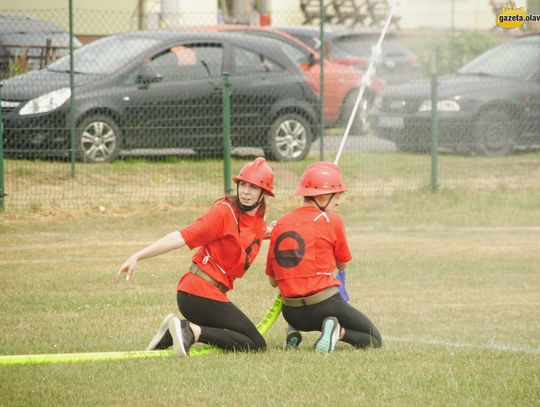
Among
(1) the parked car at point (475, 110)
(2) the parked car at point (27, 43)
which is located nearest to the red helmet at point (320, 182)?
(1) the parked car at point (475, 110)

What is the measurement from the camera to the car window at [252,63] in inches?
635

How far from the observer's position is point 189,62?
15844 mm

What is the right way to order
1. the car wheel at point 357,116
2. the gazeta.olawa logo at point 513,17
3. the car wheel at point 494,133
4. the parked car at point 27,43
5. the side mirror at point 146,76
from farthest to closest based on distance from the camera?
1. the car wheel at point 357,116
2. the parked car at point 27,43
3. the car wheel at point 494,133
4. the gazeta.olawa logo at point 513,17
5. the side mirror at point 146,76

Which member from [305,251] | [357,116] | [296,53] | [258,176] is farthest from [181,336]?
[296,53]

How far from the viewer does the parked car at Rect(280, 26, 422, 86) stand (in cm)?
2062

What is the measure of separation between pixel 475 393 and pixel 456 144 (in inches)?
405

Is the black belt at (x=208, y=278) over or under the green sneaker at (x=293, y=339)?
over

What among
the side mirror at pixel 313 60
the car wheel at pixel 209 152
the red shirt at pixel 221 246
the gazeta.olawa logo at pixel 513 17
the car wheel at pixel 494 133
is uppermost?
the gazeta.olawa logo at pixel 513 17

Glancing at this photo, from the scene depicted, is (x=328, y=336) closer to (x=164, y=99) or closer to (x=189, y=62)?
(x=164, y=99)

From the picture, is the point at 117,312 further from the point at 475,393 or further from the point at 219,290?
the point at 475,393

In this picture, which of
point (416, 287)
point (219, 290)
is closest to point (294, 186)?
A: point (416, 287)

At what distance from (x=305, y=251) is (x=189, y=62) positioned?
30.3 ft

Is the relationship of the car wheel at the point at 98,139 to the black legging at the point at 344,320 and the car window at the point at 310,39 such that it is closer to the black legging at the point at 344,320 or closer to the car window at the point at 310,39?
the black legging at the point at 344,320

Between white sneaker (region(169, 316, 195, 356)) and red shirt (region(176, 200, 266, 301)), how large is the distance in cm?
21
